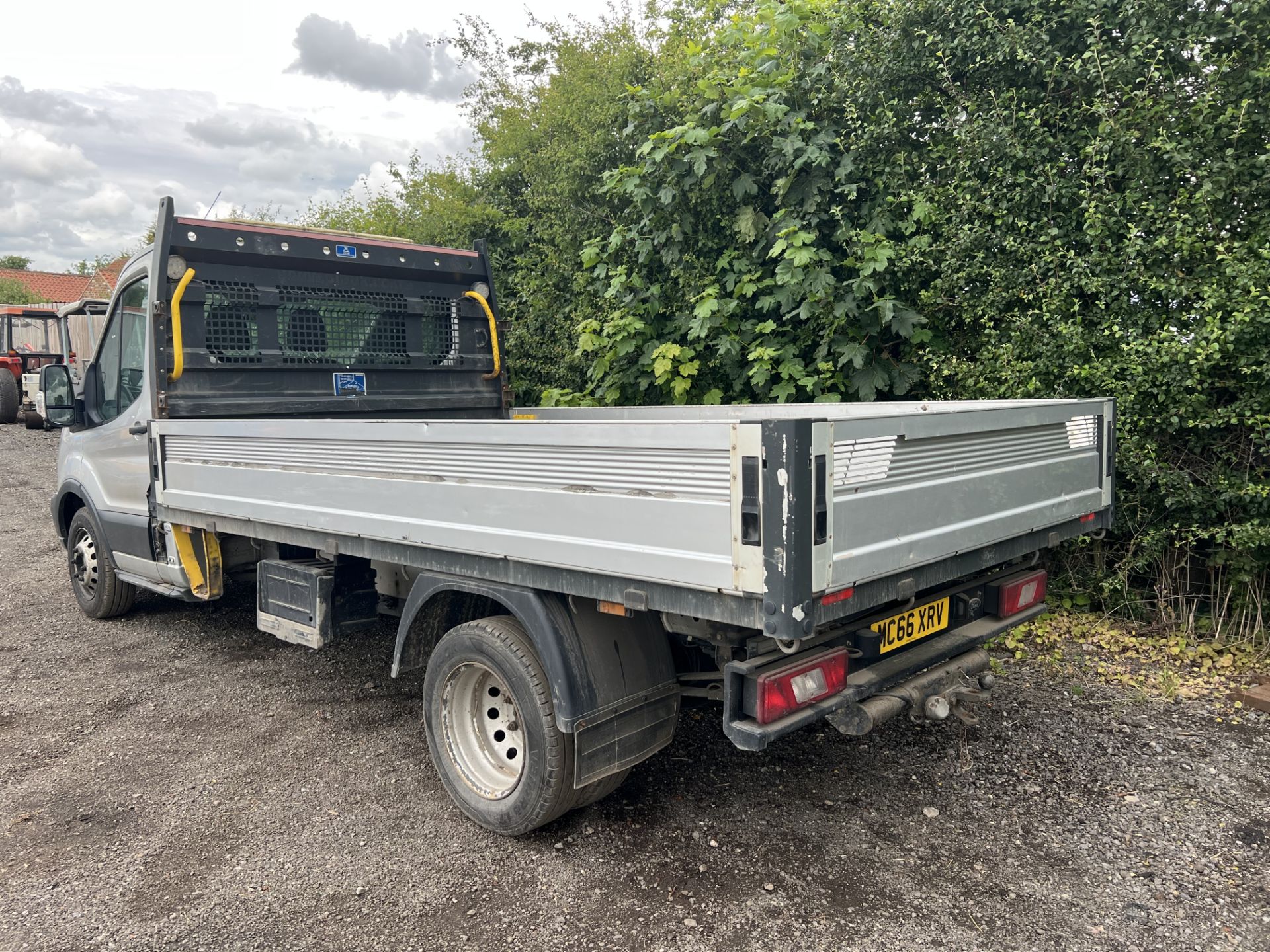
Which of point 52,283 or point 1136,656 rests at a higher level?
point 52,283

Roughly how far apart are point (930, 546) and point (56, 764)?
388 centimetres

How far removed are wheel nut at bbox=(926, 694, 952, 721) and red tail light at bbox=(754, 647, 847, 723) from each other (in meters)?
0.45

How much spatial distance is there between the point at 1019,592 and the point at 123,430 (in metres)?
4.88

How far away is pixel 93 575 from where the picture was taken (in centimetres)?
587

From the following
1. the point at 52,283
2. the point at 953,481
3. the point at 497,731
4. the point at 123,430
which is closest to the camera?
the point at 953,481

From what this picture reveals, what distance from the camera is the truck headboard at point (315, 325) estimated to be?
15.0 feet

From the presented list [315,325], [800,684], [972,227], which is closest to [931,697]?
[800,684]

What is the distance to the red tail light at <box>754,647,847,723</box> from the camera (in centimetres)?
245

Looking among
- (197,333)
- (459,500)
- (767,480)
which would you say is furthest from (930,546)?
(197,333)

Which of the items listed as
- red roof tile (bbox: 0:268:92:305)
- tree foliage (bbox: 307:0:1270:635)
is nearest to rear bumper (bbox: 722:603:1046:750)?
tree foliage (bbox: 307:0:1270:635)

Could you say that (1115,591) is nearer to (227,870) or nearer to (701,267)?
(701,267)

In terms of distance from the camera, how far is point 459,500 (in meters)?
2.94

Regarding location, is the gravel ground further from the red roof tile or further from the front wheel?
the red roof tile

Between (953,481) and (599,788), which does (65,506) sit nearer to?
(599,788)
